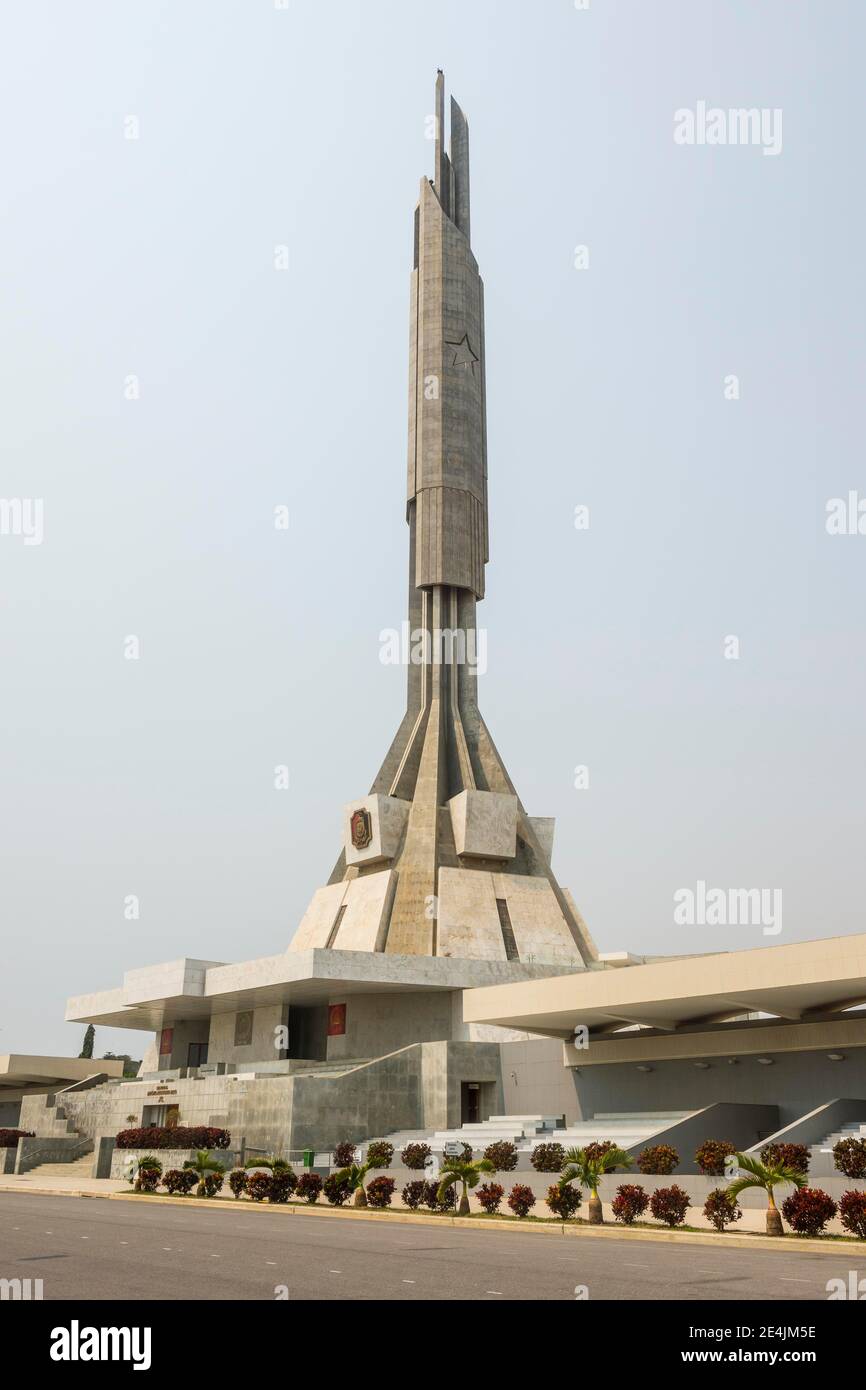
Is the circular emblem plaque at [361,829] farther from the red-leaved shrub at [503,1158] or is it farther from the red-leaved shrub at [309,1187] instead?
the red-leaved shrub at [309,1187]

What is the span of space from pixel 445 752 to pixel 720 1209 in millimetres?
34569

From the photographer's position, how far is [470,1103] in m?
35.2

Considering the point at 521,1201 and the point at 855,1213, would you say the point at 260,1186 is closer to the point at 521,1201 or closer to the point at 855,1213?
the point at 521,1201

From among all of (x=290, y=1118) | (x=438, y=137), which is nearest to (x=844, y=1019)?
(x=290, y=1118)

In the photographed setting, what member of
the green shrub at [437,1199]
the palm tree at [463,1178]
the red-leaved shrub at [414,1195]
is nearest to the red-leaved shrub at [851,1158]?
the palm tree at [463,1178]

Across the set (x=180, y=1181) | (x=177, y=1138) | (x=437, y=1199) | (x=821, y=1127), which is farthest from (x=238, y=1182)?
(x=821, y=1127)

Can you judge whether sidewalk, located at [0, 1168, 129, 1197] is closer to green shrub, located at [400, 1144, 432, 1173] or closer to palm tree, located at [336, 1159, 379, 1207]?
green shrub, located at [400, 1144, 432, 1173]

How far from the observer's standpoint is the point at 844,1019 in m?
26.8

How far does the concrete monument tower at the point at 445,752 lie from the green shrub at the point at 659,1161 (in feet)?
70.2

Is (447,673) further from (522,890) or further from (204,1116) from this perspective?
(204,1116)

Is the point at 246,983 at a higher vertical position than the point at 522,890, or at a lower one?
lower

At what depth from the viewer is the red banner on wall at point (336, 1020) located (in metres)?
42.0

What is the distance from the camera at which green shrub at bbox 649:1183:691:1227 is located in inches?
764
